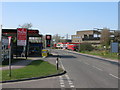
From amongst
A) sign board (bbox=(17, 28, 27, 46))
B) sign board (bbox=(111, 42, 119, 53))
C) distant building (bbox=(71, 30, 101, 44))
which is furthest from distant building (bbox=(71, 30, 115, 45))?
sign board (bbox=(17, 28, 27, 46))

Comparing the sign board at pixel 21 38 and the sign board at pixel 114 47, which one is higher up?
the sign board at pixel 21 38

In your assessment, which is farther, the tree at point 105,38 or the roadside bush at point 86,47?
the tree at point 105,38

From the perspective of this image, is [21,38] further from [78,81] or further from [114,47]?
[114,47]

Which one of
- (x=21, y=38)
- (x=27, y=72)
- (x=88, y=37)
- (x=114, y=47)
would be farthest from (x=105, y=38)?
(x=27, y=72)

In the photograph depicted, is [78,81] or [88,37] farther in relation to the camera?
[88,37]

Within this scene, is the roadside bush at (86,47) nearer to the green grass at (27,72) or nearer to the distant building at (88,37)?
the distant building at (88,37)

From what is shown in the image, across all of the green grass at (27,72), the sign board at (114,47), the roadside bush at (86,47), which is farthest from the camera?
the roadside bush at (86,47)

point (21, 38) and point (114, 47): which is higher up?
point (21, 38)

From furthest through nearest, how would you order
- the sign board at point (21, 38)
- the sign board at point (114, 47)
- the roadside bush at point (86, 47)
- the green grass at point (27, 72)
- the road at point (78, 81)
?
1. the roadside bush at point (86, 47)
2. the sign board at point (114, 47)
3. the sign board at point (21, 38)
4. the green grass at point (27, 72)
5. the road at point (78, 81)

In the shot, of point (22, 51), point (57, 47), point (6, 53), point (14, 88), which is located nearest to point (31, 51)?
point (22, 51)

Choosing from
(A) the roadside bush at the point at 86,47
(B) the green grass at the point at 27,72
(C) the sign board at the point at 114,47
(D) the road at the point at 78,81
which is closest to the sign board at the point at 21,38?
(B) the green grass at the point at 27,72

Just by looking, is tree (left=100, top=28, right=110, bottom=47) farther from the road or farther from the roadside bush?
the road

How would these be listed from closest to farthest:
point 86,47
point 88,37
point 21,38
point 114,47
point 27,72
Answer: point 27,72 < point 21,38 < point 114,47 < point 86,47 < point 88,37

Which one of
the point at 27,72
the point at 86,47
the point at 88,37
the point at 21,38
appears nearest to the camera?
the point at 27,72
